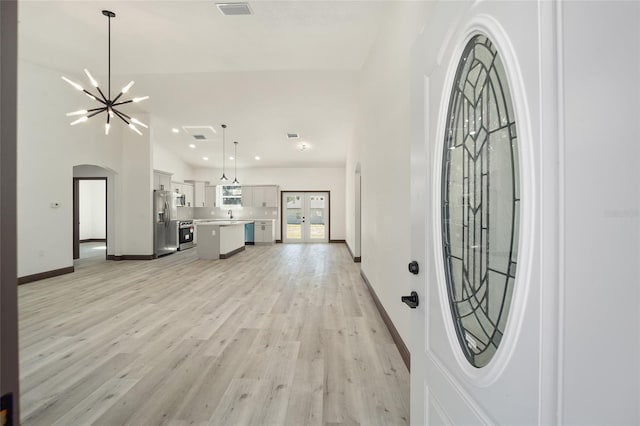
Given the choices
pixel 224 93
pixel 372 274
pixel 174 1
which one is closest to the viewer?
pixel 174 1

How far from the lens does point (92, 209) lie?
11.8 meters

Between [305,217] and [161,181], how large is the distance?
5345mm

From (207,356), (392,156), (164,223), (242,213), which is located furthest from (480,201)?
(242,213)

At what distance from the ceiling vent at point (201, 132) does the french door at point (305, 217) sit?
12.7 ft

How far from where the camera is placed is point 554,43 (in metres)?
0.58

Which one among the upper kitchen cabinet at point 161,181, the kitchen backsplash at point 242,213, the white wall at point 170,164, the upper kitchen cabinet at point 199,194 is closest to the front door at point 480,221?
the upper kitchen cabinet at point 161,181

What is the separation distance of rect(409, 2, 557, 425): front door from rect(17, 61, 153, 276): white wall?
21.5ft

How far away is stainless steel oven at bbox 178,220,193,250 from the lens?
935 centimetres

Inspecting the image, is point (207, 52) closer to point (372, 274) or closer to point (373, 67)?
point (373, 67)

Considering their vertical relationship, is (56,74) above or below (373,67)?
above

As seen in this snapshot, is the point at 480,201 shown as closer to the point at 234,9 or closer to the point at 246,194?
the point at 234,9

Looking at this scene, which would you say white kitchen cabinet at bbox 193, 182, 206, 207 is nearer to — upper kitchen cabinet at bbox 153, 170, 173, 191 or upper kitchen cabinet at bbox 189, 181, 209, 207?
upper kitchen cabinet at bbox 189, 181, 209, 207

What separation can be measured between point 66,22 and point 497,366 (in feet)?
Result: 18.5

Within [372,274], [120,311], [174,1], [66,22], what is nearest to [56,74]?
[66,22]
